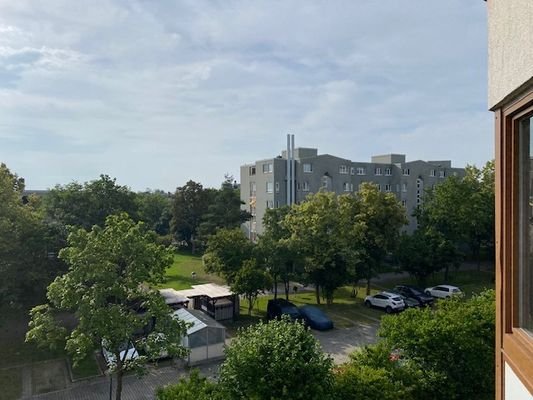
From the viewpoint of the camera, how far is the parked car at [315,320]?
22219 millimetres

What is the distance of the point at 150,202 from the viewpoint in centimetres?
6400

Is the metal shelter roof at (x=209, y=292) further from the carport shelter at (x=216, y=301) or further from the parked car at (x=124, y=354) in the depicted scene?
the parked car at (x=124, y=354)

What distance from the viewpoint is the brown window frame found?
121 inches

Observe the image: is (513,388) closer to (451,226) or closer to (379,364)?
(379,364)

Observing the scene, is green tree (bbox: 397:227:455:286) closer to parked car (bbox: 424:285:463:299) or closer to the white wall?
parked car (bbox: 424:285:463:299)

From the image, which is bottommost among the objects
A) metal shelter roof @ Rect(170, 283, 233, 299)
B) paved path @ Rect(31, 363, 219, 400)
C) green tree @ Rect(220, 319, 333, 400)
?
paved path @ Rect(31, 363, 219, 400)

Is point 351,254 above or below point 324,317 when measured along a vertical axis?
above

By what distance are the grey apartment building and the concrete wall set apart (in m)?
35.1

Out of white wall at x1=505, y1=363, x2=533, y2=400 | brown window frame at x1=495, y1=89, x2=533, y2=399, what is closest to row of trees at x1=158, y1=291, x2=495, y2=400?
white wall at x1=505, y1=363, x2=533, y2=400

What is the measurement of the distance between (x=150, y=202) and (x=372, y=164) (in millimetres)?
34084

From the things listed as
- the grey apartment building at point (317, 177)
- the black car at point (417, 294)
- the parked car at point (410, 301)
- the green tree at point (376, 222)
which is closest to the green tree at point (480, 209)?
the green tree at point (376, 222)

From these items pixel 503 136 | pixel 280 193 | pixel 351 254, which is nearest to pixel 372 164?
pixel 280 193

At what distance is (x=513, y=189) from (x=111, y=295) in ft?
40.6

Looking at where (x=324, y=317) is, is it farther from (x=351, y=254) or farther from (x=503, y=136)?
(x=503, y=136)
